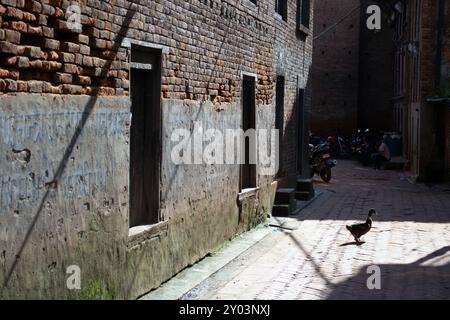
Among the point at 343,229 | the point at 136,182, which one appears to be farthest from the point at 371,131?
the point at 136,182

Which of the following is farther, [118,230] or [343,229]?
[343,229]

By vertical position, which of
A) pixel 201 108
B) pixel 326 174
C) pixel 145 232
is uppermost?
pixel 201 108

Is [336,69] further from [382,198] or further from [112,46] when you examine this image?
[112,46]

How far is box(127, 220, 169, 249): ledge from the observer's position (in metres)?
6.76

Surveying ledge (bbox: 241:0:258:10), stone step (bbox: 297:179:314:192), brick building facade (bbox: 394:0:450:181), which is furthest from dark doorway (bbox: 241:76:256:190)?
brick building facade (bbox: 394:0:450:181)

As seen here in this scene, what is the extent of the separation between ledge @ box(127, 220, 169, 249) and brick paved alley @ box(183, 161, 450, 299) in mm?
707

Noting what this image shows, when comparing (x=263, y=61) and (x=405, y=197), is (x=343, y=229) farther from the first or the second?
(x=405, y=197)

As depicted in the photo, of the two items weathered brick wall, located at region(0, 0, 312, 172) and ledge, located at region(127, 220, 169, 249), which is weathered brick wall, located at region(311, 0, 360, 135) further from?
ledge, located at region(127, 220, 169, 249)

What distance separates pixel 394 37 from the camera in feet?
103

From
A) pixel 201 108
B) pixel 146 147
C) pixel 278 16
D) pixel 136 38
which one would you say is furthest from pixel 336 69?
pixel 136 38

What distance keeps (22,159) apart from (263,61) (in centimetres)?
796

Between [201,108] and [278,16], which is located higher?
[278,16]

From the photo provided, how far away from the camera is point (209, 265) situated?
867 centimetres

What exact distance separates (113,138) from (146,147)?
1.22 m
